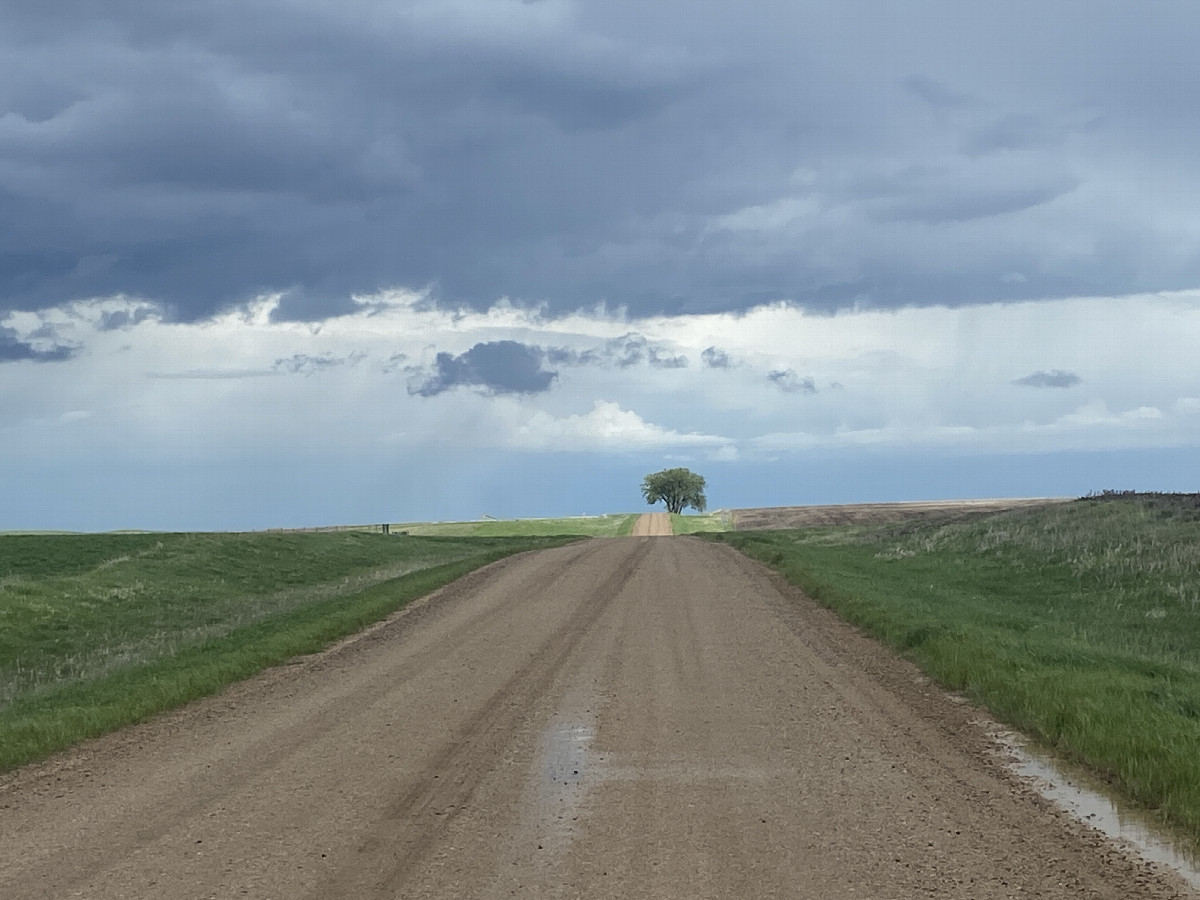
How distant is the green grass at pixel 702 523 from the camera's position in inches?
3786

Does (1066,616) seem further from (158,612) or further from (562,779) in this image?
(158,612)

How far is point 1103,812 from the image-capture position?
8578 mm

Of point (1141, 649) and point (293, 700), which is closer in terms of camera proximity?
point (293, 700)

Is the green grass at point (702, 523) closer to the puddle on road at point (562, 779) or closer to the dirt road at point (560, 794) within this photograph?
the dirt road at point (560, 794)

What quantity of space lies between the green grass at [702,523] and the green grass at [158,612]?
36.6 metres

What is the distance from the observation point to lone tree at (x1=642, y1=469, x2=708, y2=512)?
168 metres

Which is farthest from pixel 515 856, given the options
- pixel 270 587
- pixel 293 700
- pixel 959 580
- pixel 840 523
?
pixel 840 523

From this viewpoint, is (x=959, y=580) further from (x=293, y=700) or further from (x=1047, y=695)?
(x=293, y=700)

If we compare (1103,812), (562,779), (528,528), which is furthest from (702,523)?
(1103,812)

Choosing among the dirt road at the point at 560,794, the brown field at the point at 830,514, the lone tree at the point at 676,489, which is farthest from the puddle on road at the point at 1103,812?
the lone tree at the point at 676,489

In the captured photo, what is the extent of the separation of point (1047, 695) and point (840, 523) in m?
84.2

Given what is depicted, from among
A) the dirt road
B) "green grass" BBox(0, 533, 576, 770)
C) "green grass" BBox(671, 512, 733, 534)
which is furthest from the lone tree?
the dirt road

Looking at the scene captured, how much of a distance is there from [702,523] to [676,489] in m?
61.7

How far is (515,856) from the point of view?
295 inches
